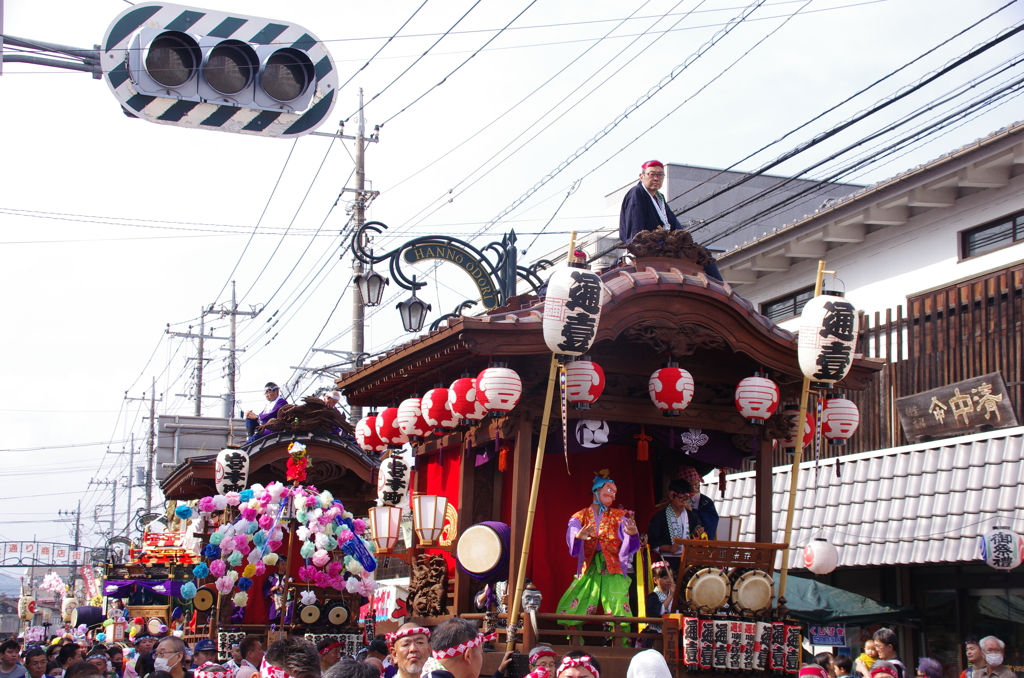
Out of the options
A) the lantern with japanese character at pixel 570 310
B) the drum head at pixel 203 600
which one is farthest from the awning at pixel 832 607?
the drum head at pixel 203 600

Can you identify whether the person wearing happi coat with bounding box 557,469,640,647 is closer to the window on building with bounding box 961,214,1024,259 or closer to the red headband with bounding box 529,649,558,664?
the red headband with bounding box 529,649,558,664

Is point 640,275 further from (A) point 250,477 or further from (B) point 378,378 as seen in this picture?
(A) point 250,477

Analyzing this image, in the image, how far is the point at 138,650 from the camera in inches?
553

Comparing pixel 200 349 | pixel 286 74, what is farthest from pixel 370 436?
pixel 200 349

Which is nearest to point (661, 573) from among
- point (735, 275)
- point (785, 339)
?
point (785, 339)

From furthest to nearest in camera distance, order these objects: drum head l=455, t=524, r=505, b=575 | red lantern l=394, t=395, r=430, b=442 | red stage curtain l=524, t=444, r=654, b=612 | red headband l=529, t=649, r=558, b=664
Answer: red lantern l=394, t=395, r=430, b=442 < red stage curtain l=524, t=444, r=654, b=612 < drum head l=455, t=524, r=505, b=575 < red headband l=529, t=649, r=558, b=664

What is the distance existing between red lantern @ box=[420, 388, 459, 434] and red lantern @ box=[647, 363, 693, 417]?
2.22m

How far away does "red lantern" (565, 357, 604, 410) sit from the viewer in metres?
9.98

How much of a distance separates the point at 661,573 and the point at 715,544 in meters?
0.68

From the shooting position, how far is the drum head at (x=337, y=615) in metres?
13.9

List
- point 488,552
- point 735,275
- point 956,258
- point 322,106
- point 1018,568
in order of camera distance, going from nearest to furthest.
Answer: point 322,106 < point 488,552 < point 1018,568 < point 956,258 < point 735,275

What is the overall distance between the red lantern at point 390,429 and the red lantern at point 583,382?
3201 millimetres

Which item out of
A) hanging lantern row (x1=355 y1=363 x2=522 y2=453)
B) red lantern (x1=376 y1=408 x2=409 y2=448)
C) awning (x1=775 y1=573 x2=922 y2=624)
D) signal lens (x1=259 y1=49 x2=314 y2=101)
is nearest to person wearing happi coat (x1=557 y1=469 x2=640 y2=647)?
hanging lantern row (x1=355 y1=363 x2=522 y2=453)

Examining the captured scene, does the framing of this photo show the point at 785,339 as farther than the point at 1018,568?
No
